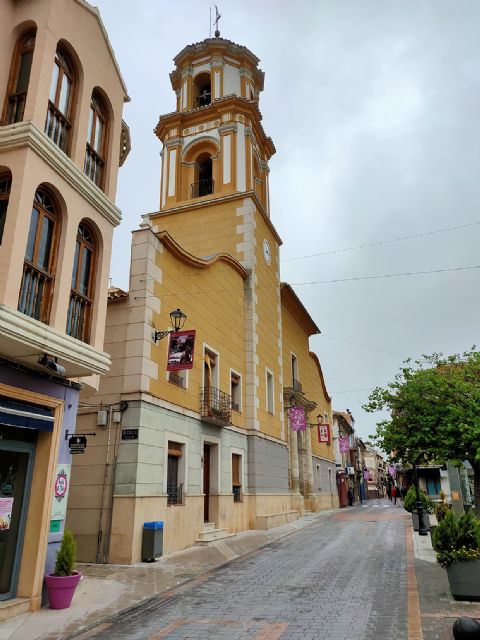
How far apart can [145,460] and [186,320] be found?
17.1 feet

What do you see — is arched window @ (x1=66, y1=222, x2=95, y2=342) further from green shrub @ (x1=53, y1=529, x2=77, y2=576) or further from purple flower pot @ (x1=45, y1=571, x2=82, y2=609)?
purple flower pot @ (x1=45, y1=571, x2=82, y2=609)

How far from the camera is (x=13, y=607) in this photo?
7.40 meters

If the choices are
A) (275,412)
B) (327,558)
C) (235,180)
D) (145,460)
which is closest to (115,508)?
(145,460)

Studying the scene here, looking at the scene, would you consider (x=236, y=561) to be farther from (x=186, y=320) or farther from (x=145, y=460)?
(x=186, y=320)

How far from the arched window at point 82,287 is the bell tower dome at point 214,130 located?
52.3ft

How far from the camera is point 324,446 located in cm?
3969

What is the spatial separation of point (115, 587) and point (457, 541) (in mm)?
6329

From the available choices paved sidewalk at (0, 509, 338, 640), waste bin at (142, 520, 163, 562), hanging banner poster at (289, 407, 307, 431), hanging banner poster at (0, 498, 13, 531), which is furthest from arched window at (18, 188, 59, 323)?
hanging banner poster at (289, 407, 307, 431)

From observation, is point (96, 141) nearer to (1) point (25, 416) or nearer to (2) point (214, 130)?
(1) point (25, 416)

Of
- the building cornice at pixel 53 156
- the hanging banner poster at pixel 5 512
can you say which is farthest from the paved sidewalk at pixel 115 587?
the building cornice at pixel 53 156

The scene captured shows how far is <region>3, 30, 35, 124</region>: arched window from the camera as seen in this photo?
28.5ft

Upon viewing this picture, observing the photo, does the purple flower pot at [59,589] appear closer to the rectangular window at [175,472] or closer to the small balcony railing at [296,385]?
the rectangular window at [175,472]

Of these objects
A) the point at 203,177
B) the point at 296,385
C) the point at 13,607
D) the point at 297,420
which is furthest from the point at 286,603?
the point at 203,177

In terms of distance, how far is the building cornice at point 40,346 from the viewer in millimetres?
6980
